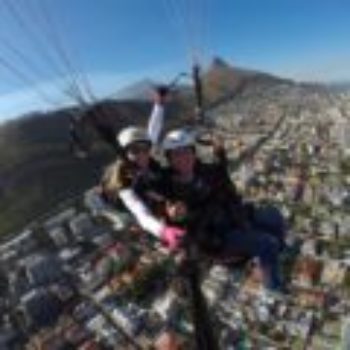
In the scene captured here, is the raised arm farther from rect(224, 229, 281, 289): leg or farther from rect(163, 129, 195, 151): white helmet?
rect(224, 229, 281, 289): leg

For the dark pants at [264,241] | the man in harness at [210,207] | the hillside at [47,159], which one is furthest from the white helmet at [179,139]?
the hillside at [47,159]

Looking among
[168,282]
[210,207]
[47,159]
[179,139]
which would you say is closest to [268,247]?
[210,207]

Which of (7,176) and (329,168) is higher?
(7,176)

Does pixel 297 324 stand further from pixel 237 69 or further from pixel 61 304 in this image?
pixel 237 69

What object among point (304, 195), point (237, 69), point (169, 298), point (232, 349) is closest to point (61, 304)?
point (169, 298)

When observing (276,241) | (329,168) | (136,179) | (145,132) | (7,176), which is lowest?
(329,168)

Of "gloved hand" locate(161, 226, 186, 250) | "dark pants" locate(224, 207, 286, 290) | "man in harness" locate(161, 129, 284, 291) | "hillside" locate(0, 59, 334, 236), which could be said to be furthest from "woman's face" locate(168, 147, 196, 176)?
"hillside" locate(0, 59, 334, 236)

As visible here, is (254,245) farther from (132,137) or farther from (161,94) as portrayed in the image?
(161,94)
